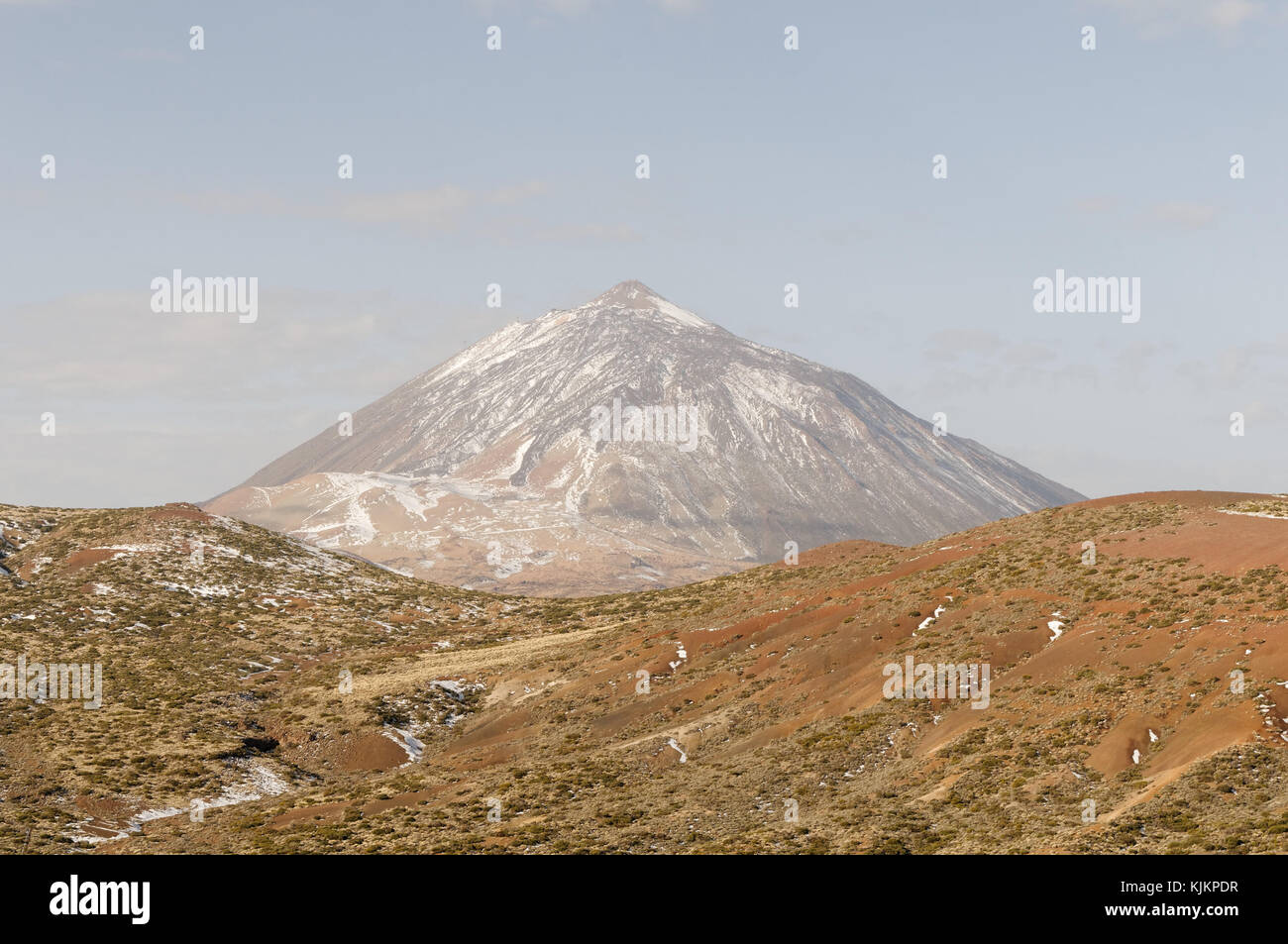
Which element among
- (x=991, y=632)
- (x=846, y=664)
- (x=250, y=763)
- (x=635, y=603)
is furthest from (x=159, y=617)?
(x=991, y=632)

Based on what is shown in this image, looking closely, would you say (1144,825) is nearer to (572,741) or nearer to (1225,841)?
(1225,841)

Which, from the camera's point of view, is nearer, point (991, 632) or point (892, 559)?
point (991, 632)

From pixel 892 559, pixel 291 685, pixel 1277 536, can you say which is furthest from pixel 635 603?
pixel 1277 536

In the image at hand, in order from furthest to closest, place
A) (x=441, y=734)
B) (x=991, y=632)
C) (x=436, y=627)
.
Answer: (x=436, y=627), (x=441, y=734), (x=991, y=632)

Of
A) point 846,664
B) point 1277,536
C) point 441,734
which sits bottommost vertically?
point 441,734
